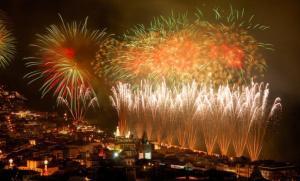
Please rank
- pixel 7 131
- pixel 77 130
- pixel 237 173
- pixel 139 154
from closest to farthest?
pixel 237 173, pixel 139 154, pixel 7 131, pixel 77 130

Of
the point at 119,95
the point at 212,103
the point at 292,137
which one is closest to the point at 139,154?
the point at 119,95

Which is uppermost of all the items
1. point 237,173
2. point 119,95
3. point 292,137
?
point 119,95

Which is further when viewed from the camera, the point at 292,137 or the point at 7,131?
the point at 7,131

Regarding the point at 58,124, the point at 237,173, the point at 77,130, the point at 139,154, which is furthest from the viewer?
the point at 58,124

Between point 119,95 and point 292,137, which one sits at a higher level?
point 119,95

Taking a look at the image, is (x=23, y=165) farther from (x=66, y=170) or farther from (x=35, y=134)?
(x=35, y=134)

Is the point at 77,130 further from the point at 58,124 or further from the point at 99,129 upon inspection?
the point at 58,124

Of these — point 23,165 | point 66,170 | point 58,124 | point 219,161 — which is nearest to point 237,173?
point 219,161
